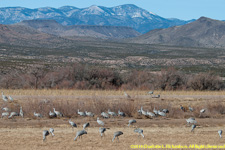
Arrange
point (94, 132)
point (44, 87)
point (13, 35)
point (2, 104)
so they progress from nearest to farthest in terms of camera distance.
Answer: point (94, 132)
point (2, 104)
point (44, 87)
point (13, 35)

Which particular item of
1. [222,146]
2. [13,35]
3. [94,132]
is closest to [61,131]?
[94,132]

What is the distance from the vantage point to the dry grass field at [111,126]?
15289 mm

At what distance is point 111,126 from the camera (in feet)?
65.0

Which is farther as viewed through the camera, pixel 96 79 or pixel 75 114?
pixel 96 79

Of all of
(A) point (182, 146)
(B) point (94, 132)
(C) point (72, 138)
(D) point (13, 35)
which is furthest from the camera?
(D) point (13, 35)

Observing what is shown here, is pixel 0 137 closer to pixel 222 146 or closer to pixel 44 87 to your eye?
pixel 222 146

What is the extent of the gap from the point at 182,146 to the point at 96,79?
2179 centimetres

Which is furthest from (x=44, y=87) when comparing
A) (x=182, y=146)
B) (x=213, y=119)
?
(x=182, y=146)

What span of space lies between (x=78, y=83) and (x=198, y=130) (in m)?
17.9

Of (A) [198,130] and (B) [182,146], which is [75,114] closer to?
(A) [198,130]

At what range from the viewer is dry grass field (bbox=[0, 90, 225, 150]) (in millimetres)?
15289

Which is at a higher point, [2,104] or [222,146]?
[222,146]

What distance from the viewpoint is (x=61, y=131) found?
18.2 metres

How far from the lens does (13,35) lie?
189 meters
